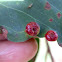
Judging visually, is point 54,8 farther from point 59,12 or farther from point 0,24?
point 0,24

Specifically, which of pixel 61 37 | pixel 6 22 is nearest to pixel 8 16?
pixel 6 22

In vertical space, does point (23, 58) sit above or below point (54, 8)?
below

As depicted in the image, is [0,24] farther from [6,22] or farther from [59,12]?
[59,12]

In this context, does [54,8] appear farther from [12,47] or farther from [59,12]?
[12,47]

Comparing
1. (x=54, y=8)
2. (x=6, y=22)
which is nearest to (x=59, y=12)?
(x=54, y=8)

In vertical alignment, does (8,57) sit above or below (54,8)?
below
